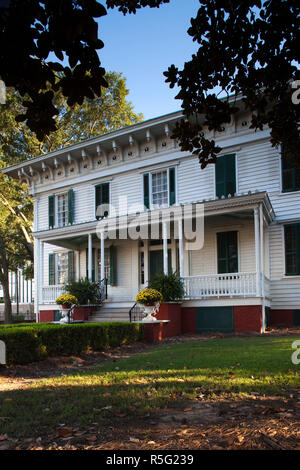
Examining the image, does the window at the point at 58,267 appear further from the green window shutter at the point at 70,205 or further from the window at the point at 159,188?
the window at the point at 159,188

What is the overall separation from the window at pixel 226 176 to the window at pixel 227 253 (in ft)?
5.64

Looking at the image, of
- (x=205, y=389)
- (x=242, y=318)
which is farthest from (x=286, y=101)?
(x=242, y=318)

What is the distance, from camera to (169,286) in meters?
15.2

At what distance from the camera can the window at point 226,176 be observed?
691 inches

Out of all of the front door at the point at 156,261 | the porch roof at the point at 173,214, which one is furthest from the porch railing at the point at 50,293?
the front door at the point at 156,261

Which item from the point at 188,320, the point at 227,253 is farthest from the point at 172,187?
the point at 188,320

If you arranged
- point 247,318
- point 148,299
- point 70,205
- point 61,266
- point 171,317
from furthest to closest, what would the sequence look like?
point 61,266 → point 70,205 → point 171,317 → point 247,318 → point 148,299

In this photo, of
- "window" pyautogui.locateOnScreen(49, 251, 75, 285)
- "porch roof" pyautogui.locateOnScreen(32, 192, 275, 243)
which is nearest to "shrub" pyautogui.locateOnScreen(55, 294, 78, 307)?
"porch roof" pyautogui.locateOnScreen(32, 192, 275, 243)

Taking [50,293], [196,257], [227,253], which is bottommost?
[50,293]

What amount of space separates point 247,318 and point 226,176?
606cm

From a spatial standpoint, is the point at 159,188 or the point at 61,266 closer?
the point at 159,188

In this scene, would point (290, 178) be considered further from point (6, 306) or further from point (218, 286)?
point (6, 306)

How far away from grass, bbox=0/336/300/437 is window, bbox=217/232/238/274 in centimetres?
853

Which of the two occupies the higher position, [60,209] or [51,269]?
[60,209]
